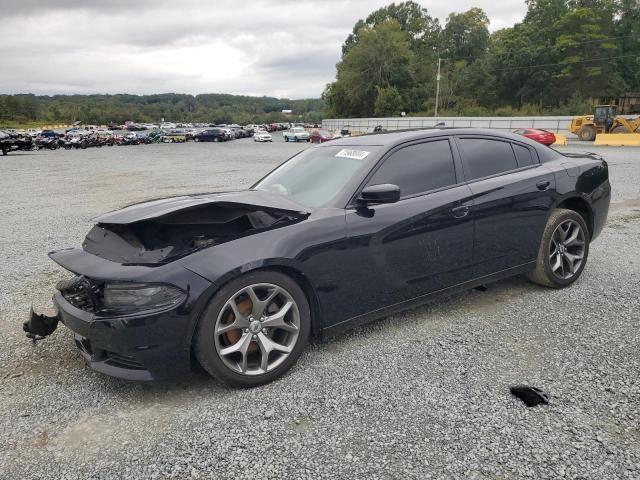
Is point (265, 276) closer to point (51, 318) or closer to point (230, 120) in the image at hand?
point (51, 318)

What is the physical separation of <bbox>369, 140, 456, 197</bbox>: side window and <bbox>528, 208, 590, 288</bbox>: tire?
1.20 metres

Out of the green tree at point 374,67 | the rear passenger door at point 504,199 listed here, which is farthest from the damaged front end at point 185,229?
the green tree at point 374,67

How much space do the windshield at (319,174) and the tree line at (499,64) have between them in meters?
53.4

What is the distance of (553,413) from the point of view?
252 cm

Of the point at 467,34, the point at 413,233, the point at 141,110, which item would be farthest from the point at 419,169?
the point at 141,110

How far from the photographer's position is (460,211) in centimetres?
358

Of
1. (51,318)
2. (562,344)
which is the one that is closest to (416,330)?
(562,344)

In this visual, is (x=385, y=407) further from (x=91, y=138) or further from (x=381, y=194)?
(x=91, y=138)

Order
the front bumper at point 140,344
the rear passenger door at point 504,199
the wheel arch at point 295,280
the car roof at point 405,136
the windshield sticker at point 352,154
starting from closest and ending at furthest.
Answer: the front bumper at point 140,344 → the wheel arch at point 295,280 → the windshield sticker at point 352,154 → the car roof at point 405,136 → the rear passenger door at point 504,199

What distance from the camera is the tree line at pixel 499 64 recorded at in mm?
57188

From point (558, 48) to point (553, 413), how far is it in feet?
227

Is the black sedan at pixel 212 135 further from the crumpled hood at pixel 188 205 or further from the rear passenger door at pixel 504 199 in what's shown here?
the crumpled hood at pixel 188 205

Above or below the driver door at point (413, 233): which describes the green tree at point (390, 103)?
above

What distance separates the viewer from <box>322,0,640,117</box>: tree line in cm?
5719
